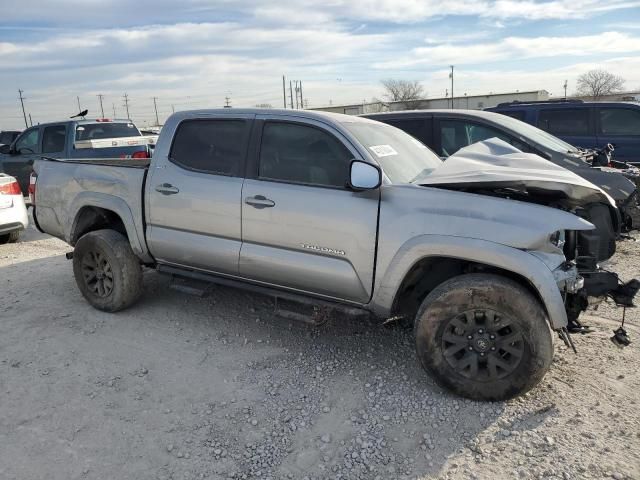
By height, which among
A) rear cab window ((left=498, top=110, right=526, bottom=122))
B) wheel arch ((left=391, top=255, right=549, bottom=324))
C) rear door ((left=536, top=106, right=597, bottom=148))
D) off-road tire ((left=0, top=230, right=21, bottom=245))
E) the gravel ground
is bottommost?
the gravel ground

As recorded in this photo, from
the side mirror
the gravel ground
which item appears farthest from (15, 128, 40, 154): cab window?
the side mirror

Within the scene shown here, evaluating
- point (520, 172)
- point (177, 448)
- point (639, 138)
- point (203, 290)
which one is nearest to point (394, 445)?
point (177, 448)

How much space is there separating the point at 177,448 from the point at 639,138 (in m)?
8.76

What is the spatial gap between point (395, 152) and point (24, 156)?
32.3ft

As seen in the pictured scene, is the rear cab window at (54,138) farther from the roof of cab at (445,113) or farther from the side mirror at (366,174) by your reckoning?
the side mirror at (366,174)

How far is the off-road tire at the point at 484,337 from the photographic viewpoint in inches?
124

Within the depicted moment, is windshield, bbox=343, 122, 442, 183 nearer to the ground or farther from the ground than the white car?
farther from the ground

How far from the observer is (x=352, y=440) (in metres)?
3.04

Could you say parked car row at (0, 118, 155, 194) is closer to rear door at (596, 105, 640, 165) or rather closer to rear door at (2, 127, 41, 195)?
rear door at (2, 127, 41, 195)

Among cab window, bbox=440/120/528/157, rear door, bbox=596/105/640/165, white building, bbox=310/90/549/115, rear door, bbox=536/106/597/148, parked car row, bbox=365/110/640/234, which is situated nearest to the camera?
parked car row, bbox=365/110/640/234

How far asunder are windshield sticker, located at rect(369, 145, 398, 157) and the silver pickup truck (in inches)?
0.9

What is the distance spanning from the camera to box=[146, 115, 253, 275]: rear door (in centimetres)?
418

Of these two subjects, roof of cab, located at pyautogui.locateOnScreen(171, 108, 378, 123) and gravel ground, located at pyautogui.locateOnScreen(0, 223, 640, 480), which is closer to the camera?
gravel ground, located at pyautogui.locateOnScreen(0, 223, 640, 480)

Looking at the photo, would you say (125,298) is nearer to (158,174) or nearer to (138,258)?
(138,258)
